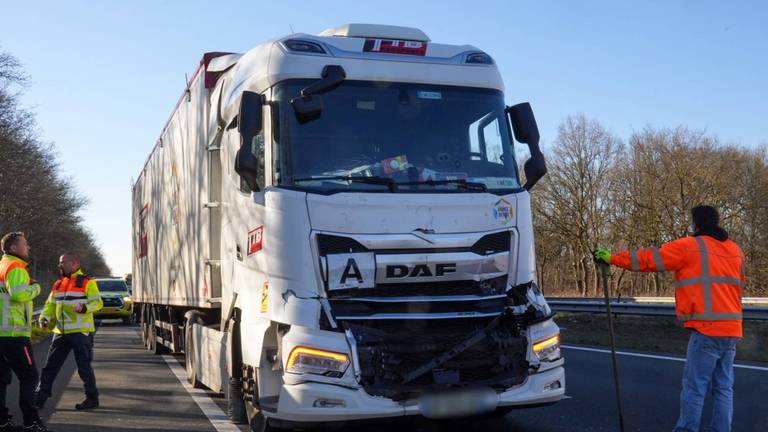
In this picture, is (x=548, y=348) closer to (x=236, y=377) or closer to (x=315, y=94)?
(x=315, y=94)

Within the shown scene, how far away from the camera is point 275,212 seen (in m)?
6.08

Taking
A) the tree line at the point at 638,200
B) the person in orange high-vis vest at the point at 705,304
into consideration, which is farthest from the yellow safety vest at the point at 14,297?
the tree line at the point at 638,200

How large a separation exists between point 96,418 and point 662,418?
5555 mm

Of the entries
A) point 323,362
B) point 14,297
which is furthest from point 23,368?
point 323,362

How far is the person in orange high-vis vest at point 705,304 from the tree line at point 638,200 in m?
32.8

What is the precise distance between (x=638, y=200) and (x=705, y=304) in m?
36.7

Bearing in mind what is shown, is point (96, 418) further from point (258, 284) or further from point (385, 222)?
point (385, 222)

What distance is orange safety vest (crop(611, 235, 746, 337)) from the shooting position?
20.2 ft

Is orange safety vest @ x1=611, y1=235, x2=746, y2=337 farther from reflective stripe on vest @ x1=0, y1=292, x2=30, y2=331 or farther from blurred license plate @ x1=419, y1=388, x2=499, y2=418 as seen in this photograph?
reflective stripe on vest @ x1=0, y1=292, x2=30, y2=331

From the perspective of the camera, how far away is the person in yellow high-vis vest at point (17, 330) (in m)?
7.73

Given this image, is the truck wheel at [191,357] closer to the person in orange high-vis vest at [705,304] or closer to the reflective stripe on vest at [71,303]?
the reflective stripe on vest at [71,303]

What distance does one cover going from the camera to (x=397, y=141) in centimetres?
647

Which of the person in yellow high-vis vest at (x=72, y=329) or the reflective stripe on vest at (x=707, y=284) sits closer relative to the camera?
the reflective stripe on vest at (x=707, y=284)

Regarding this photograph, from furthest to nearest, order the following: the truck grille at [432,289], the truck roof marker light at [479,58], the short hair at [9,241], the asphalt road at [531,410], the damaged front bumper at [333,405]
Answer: the short hair at [9,241], the asphalt road at [531,410], the truck roof marker light at [479,58], the truck grille at [432,289], the damaged front bumper at [333,405]
